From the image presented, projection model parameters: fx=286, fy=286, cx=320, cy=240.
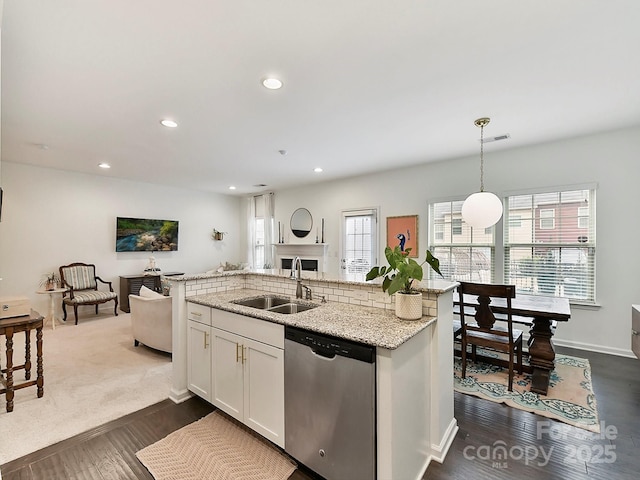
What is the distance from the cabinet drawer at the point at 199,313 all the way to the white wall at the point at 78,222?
4.58m

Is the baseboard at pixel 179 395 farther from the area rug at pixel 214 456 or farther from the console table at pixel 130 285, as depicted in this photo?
the console table at pixel 130 285

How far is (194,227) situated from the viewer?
7461 millimetres

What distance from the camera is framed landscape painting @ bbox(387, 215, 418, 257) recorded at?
5.09 m

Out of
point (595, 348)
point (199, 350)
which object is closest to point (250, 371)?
point (199, 350)

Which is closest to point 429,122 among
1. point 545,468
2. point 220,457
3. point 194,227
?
point 545,468

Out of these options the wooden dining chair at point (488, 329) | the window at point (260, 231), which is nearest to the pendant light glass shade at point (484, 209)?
the wooden dining chair at point (488, 329)

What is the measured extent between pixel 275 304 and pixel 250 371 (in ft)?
2.50

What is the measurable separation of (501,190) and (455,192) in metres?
0.64

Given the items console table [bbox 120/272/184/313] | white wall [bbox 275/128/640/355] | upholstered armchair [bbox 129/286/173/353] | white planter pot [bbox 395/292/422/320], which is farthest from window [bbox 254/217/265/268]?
white planter pot [bbox 395/292/422/320]

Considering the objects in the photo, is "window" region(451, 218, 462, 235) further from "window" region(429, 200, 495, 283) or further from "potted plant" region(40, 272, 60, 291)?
"potted plant" region(40, 272, 60, 291)

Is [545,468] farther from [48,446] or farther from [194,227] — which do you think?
[194,227]

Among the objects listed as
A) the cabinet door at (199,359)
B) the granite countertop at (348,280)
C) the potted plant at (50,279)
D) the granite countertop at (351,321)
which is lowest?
the cabinet door at (199,359)

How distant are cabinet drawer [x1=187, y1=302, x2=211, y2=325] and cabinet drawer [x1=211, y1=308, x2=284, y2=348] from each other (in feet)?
0.24

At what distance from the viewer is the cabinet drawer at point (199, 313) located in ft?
7.89
